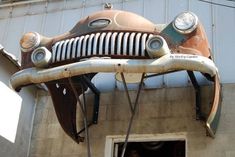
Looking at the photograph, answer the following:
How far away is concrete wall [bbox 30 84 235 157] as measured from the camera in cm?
661

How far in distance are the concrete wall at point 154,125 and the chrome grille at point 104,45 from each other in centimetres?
148

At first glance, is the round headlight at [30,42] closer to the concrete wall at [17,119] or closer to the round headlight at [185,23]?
the concrete wall at [17,119]

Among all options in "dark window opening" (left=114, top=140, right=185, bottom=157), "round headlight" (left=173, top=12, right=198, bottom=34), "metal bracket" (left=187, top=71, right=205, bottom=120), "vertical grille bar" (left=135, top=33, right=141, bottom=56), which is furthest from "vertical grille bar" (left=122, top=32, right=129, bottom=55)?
"dark window opening" (left=114, top=140, right=185, bottom=157)

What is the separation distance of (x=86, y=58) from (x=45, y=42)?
0.83m

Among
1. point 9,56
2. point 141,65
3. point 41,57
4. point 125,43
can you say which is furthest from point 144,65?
point 9,56

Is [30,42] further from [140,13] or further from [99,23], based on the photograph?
[140,13]

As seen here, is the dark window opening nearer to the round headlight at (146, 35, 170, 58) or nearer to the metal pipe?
the metal pipe

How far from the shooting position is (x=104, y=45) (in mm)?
5828

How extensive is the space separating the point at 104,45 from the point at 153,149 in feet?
8.13

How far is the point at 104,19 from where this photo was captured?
240 inches

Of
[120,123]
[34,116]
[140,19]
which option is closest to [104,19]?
[140,19]

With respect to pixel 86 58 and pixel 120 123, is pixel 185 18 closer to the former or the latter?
pixel 86 58

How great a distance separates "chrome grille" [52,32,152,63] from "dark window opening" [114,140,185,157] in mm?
1816

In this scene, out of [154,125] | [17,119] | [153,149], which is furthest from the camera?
[153,149]
